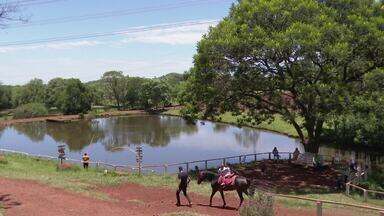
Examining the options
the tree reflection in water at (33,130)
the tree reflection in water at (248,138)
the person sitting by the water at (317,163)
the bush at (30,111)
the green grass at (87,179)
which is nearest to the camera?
the green grass at (87,179)

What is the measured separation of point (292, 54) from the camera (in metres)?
27.3

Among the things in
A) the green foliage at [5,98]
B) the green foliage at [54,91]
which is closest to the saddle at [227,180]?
the green foliage at [54,91]

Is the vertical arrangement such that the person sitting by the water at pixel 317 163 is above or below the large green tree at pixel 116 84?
below

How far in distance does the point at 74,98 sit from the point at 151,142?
59.1 metres

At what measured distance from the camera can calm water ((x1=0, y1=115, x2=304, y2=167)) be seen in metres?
51.9

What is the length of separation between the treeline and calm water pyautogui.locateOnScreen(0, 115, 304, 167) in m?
21.2

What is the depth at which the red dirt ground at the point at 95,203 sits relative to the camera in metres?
16.8

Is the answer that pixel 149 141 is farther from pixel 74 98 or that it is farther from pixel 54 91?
pixel 54 91

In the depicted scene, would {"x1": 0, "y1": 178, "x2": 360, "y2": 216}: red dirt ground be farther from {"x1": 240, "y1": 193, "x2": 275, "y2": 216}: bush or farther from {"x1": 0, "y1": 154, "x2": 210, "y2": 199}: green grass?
{"x1": 240, "y1": 193, "x2": 275, "y2": 216}: bush

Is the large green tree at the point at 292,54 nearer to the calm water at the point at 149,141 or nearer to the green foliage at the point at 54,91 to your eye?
the calm water at the point at 149,141

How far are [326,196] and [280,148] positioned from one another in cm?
3196

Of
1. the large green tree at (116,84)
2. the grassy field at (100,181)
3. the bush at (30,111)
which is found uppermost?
the large green tree at (116,84)

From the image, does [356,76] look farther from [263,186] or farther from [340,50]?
[263,186]

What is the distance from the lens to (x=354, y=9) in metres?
29.3
